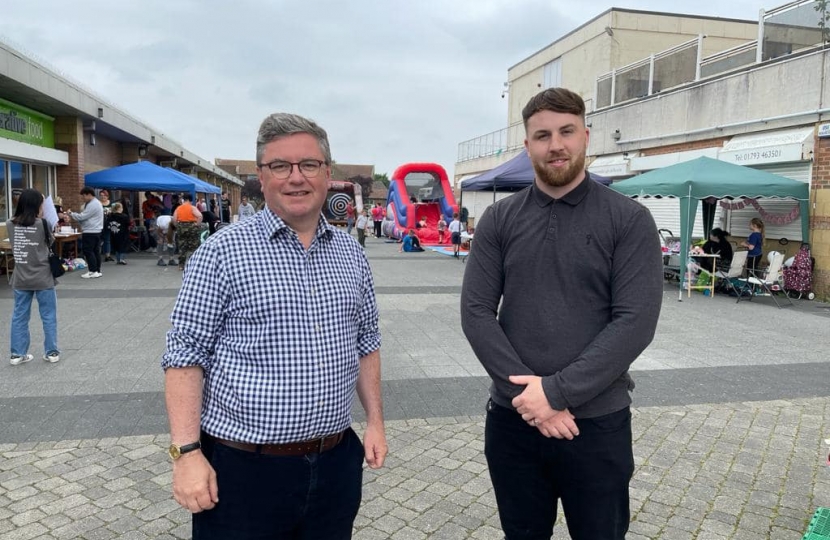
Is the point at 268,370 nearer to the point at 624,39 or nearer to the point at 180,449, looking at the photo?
the point at 180,449

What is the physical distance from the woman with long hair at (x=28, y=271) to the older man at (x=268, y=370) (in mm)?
5083

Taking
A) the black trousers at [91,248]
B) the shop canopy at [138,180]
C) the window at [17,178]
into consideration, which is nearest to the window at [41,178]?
the window at [17,178]

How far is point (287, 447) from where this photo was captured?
1854 mm

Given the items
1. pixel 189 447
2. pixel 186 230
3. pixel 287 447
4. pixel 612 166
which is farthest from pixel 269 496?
pixel 612 166

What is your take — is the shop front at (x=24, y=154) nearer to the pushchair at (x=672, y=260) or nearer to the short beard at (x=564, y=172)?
the short beard at (x=564, y=172)

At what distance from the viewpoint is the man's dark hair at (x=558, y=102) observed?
2059 millimetres

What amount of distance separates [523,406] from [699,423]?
3.47 meters

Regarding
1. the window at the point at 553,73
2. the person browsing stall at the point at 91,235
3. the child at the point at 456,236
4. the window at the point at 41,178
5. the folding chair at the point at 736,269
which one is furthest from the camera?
the window at the point at 553,73

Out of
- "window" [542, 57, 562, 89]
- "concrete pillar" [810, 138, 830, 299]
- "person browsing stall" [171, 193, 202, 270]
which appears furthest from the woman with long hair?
"window" [542, 57, 562, 89]

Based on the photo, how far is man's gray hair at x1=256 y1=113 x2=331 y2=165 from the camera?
6.32 ft

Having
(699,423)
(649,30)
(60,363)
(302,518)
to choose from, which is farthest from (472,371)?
(649,30)

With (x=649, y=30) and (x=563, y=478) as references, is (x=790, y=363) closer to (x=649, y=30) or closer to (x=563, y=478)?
(x=563, y=478)

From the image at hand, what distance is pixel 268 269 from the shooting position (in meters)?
1.86

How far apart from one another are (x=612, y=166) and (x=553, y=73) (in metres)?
14.6
